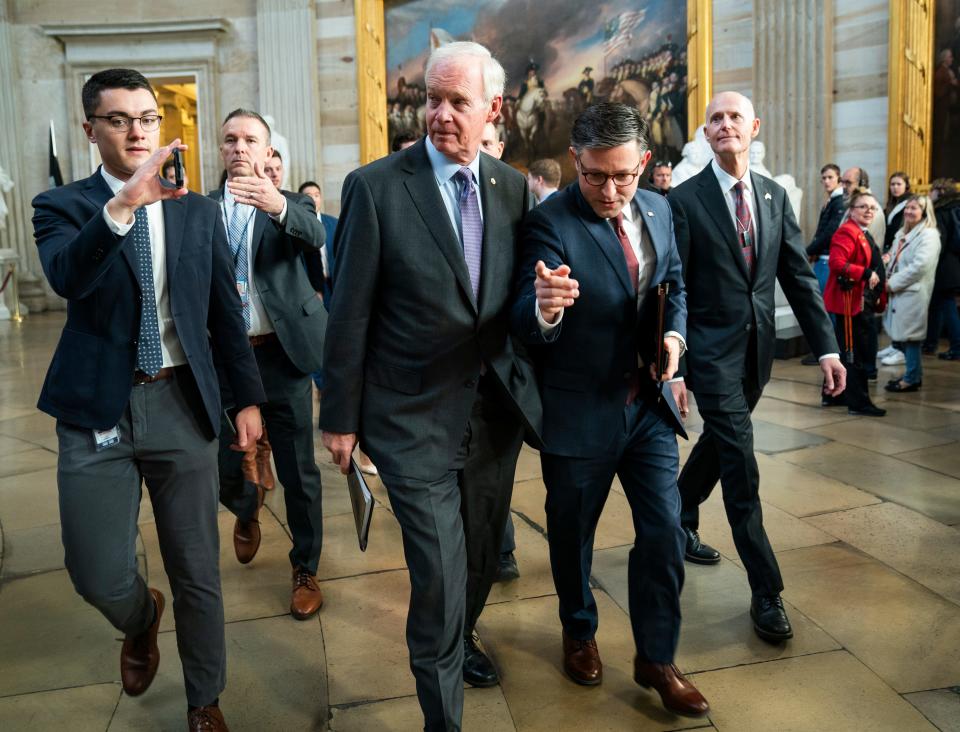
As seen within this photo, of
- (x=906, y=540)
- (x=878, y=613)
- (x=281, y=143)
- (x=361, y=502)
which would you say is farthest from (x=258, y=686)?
(x=281, y=143)

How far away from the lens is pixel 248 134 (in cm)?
357

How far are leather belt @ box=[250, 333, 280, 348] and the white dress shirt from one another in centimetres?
110

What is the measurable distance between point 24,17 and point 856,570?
56.0 feet

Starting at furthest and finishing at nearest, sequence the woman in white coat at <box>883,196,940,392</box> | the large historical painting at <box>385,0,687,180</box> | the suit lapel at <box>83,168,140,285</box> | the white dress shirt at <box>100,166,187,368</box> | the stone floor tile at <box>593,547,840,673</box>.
A: 1. the large historical painting at <box>385,0,687,180</box>
2. the woman in white coat at <box>883,196,940,392</box>
3. the stone floor tile at <box>593,547,840,673</box>
4. the white dress shirt at <box>100,166,187,368</box>
5. the suit lapel at <box>83,168,140,285</box>

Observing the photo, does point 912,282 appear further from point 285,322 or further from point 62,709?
point 62,709

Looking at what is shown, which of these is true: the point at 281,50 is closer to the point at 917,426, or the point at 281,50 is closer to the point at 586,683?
the point at 917,426

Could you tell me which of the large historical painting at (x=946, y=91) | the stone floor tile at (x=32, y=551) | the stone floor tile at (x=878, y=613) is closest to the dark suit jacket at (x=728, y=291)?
the stone floor tile at (x=878, y=613)

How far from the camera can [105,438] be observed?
8.32ft

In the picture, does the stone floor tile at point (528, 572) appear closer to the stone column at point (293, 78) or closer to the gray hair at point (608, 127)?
the gray hair at point (608, 127)

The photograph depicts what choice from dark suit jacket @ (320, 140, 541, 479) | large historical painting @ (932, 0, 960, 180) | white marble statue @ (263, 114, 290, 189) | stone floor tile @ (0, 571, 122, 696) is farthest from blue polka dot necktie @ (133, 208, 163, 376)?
white marble statue @ (263, 114, 290, 189)

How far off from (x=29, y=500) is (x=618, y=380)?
4011mm

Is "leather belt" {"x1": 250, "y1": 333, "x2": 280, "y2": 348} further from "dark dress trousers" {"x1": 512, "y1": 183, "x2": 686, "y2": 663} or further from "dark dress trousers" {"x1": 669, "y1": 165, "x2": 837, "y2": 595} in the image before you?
"dark dress trousers" {"x1": 669, "y1": 165, "x2": 837, "y2": 595}

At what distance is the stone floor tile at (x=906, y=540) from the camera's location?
12.8ft

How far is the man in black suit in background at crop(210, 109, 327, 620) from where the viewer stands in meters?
3.63
